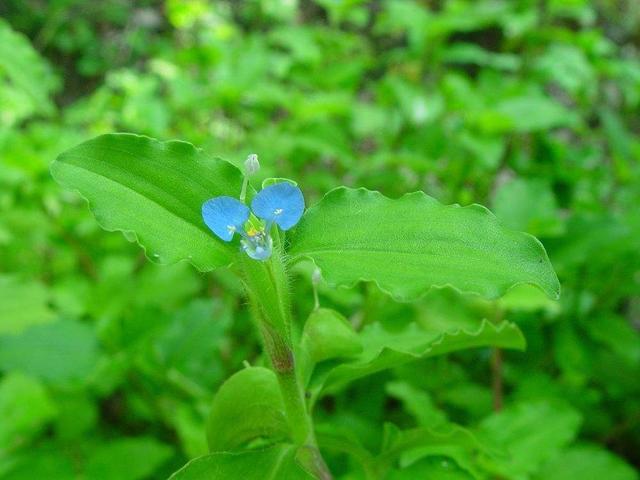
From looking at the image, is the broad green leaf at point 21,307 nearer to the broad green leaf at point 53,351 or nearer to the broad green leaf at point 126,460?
the broad green leaf at point 53,351

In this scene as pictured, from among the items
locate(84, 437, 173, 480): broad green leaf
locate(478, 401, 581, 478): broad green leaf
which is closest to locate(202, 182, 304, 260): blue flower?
locate(478, 401, 581, 478): broad green leaf

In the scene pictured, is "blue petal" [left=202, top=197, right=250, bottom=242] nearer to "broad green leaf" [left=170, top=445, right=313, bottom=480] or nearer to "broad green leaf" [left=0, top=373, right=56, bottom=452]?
"broad green leaf" [left=170, top=445, right=313, bottom=480]

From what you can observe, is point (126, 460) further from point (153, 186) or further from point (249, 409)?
point (153, 186)

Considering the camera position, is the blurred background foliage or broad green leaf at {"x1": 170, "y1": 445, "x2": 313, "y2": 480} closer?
broad green leaf at {"x1": 170, "y1": 445, "x2": 313, "y2": 480}

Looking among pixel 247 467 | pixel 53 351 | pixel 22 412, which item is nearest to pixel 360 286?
pixel 53 351

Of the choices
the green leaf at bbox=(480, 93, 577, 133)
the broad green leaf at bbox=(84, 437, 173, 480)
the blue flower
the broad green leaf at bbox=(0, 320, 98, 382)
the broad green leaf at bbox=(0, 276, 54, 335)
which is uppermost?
the blue flower

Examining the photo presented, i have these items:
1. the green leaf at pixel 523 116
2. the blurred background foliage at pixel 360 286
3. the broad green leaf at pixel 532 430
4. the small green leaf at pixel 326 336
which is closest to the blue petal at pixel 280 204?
the small green leaf at pixel 326 336
